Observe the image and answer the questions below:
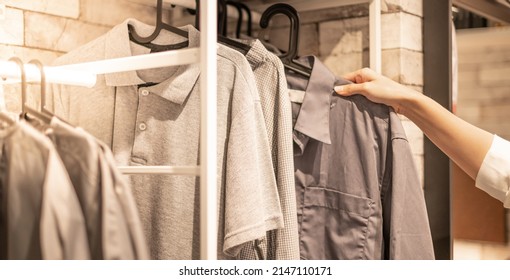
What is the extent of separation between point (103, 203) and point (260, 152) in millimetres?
393

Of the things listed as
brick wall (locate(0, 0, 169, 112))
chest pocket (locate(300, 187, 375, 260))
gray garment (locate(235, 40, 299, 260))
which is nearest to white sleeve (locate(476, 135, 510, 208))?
chest pocket (locate(300, 187, 375, 260))

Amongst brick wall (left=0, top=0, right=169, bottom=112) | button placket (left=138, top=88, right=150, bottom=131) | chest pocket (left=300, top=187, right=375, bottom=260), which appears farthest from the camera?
brick wall (left=0, top=0, right=169, bottom=112)

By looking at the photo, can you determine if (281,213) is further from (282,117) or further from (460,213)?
(460,213)

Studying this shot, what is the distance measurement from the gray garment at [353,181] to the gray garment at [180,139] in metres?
0.20

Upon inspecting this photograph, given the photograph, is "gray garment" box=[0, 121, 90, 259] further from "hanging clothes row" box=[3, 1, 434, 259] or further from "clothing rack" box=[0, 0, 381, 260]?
"hanging clothes row" box=[3, 1, 434, 259]

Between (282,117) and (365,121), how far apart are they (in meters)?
0.22

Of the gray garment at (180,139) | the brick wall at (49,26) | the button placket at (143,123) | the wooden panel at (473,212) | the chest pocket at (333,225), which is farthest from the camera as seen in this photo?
the wooden panel at (473,212)

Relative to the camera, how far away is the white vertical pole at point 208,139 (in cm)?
79

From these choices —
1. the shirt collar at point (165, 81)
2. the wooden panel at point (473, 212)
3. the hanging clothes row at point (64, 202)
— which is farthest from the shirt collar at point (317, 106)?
the wooden panel at point (473, 212)

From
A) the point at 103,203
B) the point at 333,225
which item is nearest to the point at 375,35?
the point at 333,225

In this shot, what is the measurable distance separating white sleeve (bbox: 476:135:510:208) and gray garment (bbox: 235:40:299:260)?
453mm

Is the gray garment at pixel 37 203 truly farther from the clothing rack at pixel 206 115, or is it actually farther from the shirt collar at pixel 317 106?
the shirt collar at pixel 317 106

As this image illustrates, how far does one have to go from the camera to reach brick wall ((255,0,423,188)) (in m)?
1.46

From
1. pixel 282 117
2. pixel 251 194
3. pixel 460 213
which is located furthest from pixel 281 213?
pixel 460 213
